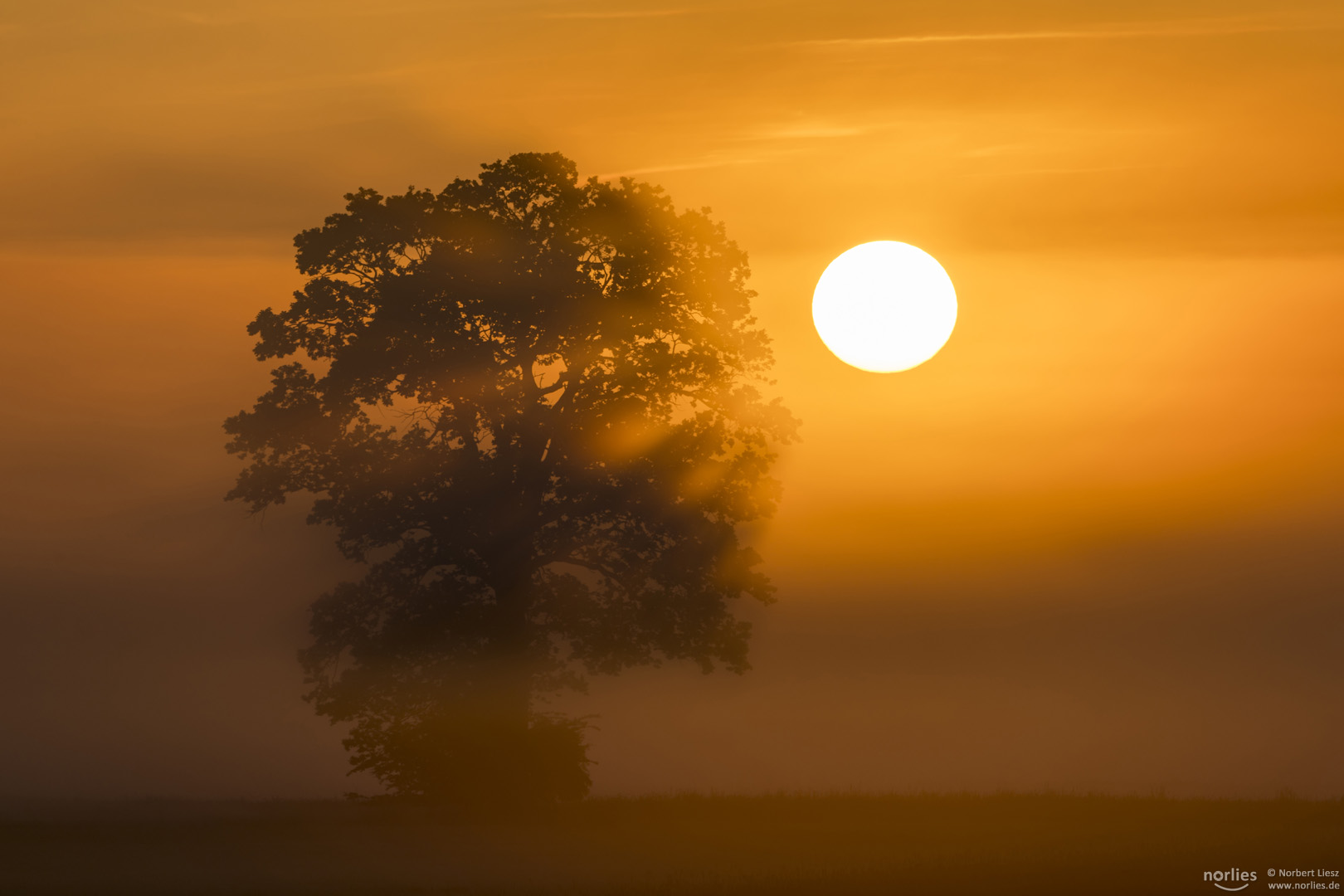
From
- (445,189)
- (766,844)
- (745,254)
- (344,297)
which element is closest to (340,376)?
(344,297)

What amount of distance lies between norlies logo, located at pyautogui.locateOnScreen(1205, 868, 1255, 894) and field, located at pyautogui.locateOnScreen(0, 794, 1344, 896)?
0.53 ft

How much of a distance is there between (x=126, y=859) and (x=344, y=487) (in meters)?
7.52

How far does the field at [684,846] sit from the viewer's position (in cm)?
1988

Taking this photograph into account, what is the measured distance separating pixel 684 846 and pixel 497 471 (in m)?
8.00

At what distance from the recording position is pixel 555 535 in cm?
2698

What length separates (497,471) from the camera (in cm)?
2688

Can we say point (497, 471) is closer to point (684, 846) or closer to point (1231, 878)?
point (684, 846)

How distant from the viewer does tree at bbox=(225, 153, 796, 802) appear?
2675cm

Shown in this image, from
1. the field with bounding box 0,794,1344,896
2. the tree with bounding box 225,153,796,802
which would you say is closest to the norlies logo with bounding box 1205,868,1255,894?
the field with bounding box 0,794,1344,896

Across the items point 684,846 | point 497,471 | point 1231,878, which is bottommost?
point 1231,878

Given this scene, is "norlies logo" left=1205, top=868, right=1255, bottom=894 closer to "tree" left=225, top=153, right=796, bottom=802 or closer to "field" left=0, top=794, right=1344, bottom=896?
"field" left=0, top=794, right=1344, bottom=896

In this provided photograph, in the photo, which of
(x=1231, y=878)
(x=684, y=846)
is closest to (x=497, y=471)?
(x=684, y=846)

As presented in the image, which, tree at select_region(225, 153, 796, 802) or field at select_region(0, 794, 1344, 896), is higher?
tree at select_region(225, 153, 796, 802)

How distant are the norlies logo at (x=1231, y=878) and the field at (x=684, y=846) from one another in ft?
0.53
